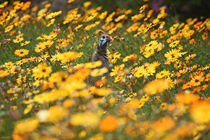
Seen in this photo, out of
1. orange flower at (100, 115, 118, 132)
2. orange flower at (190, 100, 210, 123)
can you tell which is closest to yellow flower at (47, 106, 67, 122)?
orange flower at (100, 115, 118, 132)

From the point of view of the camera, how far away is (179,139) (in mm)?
1512

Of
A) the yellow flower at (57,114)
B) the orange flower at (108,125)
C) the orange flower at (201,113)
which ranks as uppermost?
the yellow flower at (57,114)

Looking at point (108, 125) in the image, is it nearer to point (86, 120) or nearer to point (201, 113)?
point (86, 120)

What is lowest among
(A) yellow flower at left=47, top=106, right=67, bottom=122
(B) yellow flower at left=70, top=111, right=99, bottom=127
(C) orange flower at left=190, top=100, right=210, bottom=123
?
(C) orange flower at left=190, top=100, right=210, bottom=123

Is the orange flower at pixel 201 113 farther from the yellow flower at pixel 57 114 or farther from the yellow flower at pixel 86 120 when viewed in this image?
the yellow flower at pixel 57 114

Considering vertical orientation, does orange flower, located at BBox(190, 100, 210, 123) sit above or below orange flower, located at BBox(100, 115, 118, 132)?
below

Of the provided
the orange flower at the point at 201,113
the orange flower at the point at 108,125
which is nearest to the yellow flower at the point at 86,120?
the orange flower at the point at 108,125

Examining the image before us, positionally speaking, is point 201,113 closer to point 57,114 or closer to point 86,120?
point 86,120

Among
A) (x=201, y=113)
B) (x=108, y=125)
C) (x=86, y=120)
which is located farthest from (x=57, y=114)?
(x=201, y=113)

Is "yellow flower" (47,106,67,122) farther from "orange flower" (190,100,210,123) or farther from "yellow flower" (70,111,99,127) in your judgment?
"orange flower" (190,100,210,123)

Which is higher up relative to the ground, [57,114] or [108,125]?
[57,114]

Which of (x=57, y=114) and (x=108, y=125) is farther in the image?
(x=57, y=114)

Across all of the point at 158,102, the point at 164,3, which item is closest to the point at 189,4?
the point at 164,3

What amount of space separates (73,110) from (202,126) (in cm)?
88
